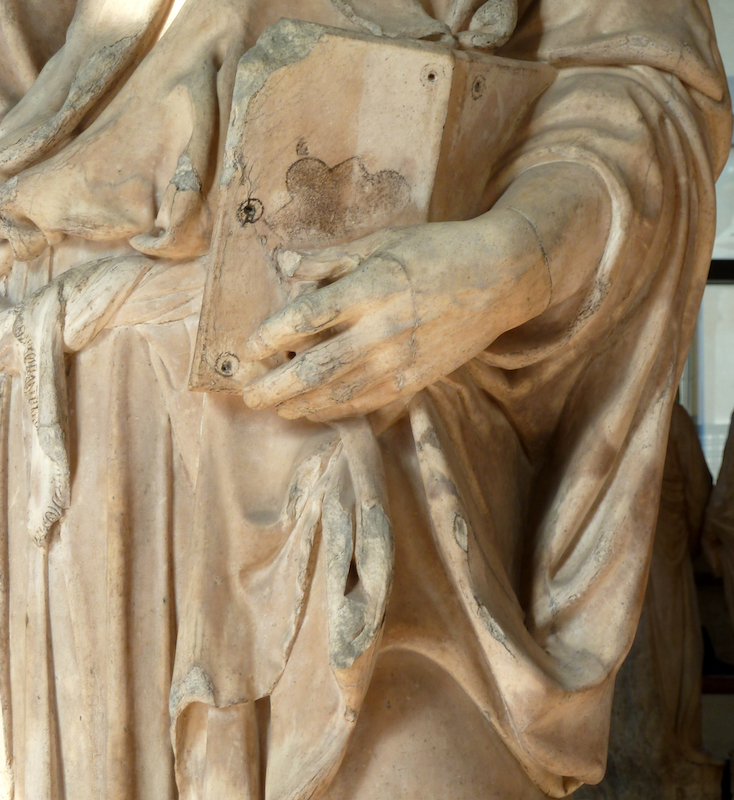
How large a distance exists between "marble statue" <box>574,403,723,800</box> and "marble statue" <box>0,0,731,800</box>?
2.88 meters

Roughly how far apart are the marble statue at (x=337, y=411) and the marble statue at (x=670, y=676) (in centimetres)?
288

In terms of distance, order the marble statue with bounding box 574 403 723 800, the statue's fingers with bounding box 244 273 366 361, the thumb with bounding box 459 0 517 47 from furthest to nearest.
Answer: the marble statue with bounding box 574 403 723 800 < the thumb with bounding box 459 0 517 47 < the statue's fingers with bounding box 244 273 366 361

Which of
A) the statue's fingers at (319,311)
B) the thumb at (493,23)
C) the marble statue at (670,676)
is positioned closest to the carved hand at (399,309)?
the statue's fingers at (319,311)

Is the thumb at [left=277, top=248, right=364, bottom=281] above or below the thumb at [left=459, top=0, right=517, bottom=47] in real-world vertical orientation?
below

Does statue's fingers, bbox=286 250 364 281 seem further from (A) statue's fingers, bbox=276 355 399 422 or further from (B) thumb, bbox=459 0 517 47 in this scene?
(B) thumb, bbox=459 0 517 47

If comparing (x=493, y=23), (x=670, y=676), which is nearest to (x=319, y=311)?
(x=493, y=23)

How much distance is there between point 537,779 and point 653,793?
294 centimetres

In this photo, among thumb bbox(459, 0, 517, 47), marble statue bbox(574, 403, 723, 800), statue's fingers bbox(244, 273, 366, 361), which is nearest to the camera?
statue's fingers bbox(244, 273, 366, 361)

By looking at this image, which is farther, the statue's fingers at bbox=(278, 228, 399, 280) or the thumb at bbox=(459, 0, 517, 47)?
the thumb at bbox=(459, 0, 517, 47)

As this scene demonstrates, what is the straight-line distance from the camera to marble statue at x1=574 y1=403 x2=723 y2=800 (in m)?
4.04

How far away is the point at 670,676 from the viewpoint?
421 cm

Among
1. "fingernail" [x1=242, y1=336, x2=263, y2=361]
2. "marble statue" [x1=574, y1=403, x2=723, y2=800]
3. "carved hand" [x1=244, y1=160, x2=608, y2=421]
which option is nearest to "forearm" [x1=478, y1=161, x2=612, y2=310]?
"carved hand" [x1=244, y1=160, x2=608, y2=421]

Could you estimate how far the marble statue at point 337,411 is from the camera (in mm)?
1150

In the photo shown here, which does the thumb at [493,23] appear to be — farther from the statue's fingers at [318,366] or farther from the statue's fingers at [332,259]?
the statue's fingers at [318,366]
